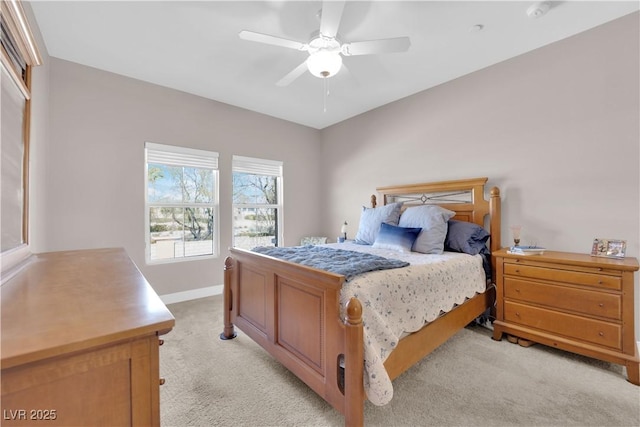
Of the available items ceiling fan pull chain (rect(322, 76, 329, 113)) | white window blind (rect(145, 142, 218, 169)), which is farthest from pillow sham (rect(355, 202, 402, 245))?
white window blind (rect(145, 142, 218, 169))

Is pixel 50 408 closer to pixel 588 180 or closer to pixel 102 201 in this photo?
pixel 102 201

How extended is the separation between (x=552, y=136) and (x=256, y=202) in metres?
3.65

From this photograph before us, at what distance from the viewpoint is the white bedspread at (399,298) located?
1356 mm

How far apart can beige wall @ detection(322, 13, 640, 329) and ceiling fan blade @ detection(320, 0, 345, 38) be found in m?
1.97

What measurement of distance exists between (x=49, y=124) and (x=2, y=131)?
189 centimetres

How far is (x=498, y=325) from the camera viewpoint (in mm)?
2451

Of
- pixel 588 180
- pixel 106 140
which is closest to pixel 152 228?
pixel 106 140

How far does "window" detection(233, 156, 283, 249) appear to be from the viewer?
4.09m

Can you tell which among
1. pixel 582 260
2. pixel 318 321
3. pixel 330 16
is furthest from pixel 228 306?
pixel 582 260

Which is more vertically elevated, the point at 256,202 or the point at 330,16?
the point at 330,16

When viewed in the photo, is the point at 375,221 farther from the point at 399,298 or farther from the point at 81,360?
the point at 81,360

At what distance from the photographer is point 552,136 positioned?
2.54 meters

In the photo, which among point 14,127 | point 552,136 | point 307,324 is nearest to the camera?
point 14,127

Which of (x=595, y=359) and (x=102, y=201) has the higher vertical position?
(x=102, y=201)
